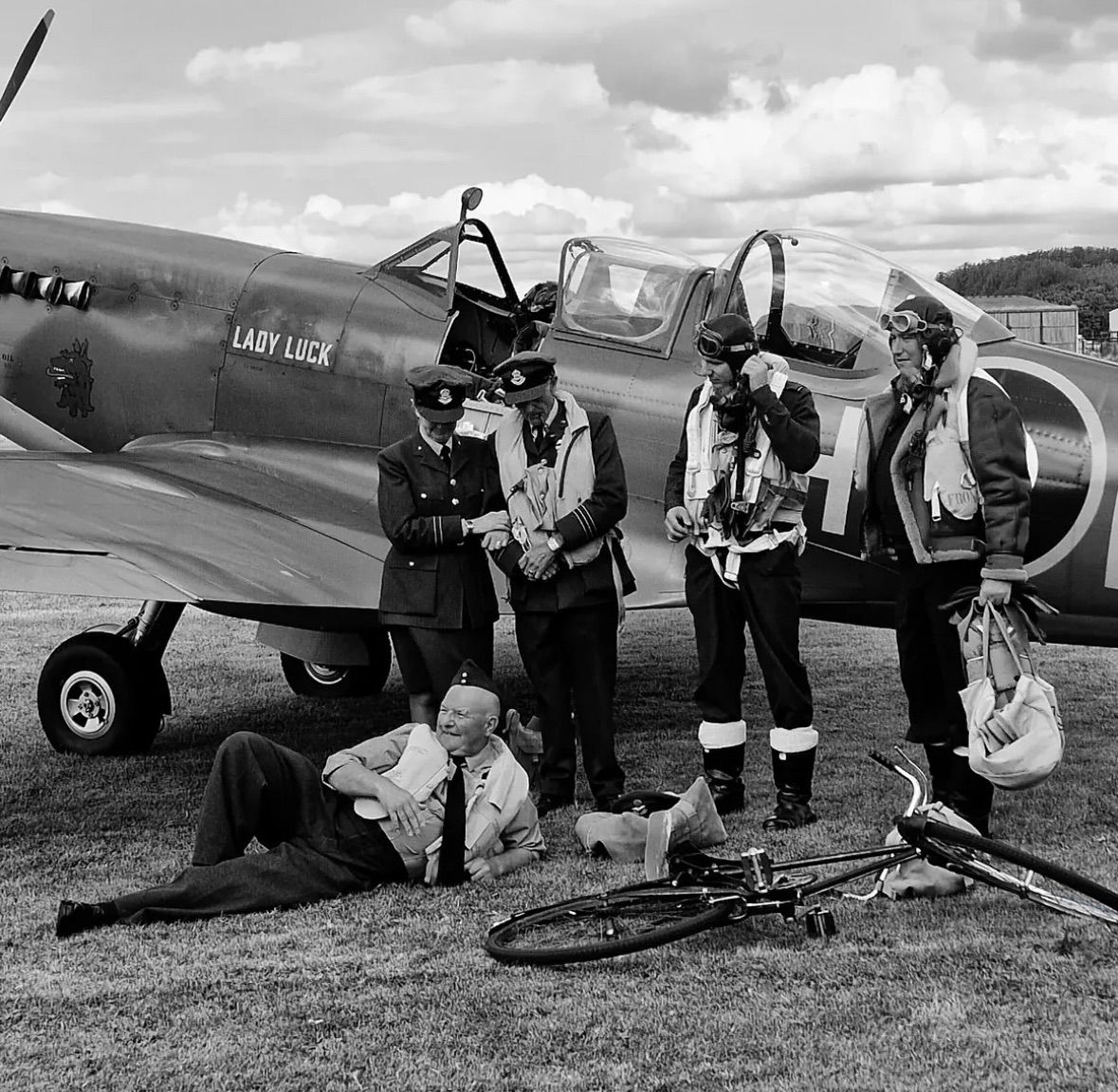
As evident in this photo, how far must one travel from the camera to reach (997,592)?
4848mm

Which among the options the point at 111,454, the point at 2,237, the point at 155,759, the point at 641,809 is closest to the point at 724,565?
the point at 641,809

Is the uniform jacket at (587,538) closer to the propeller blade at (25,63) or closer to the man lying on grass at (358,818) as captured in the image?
the man lying on grass at (358,818)

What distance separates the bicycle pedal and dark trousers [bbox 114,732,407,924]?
1393mm

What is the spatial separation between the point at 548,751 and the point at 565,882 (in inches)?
41.2

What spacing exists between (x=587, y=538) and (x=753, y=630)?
73 centimetres

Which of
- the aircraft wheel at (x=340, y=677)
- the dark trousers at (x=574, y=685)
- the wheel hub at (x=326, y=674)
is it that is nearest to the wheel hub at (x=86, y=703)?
the aircraft wheel at (x=340, y=677)

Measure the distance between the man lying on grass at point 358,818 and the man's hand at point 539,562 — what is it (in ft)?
2.35

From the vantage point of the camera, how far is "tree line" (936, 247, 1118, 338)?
58.8 meters

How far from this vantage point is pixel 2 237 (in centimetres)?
901

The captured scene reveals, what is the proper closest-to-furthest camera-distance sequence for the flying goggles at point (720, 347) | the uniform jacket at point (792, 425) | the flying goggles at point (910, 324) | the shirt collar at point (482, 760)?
1. the shirt collar at point (482, 760)
2. the flying goggles at point (910, 324)
3. the uniform jacket at point (792, 425)
4. the flying goggles at point (720, 347)

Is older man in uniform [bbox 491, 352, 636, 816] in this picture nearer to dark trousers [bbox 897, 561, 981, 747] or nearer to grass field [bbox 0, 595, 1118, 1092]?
grass field [bbox 0, 595, 1118, 1092]

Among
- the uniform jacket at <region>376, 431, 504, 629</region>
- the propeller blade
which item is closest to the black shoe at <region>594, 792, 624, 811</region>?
the uniform jacket at <region>376, 431, 504, 629</region>

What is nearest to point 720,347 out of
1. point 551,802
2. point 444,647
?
point 444,647

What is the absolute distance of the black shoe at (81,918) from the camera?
4.34 meters
